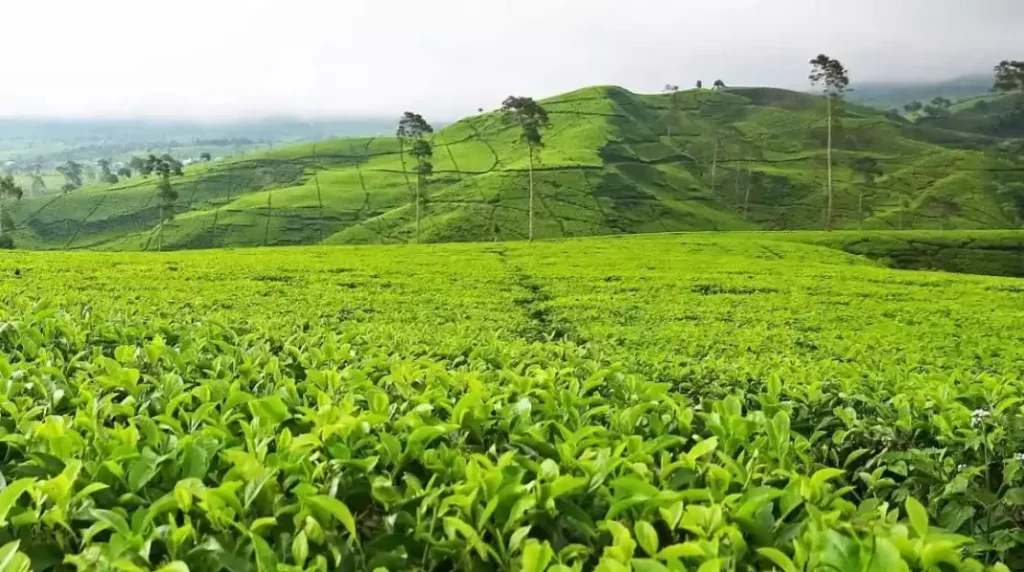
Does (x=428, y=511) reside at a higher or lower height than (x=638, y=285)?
higher

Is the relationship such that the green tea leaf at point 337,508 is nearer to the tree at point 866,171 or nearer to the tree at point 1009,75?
the tree at point 1009,75

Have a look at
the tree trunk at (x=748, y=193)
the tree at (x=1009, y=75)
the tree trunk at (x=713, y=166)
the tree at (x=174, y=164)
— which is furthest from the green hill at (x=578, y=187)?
the tree at (x=1009, y=75)

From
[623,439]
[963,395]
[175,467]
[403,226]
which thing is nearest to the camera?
[175,467]

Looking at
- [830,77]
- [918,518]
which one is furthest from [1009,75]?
[918,518]

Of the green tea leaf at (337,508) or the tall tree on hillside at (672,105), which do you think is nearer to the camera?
the green tea leaf at (337,508)

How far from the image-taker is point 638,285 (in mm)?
22547

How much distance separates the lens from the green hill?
96.5m

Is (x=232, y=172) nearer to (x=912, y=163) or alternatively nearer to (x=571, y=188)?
(x=571, y=188)

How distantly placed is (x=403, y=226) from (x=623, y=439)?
90388 mm

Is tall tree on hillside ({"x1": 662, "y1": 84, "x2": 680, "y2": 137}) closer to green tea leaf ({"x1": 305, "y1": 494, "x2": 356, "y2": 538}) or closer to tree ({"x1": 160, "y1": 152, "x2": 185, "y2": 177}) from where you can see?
tree ({"x1": 160, "y1": 152, "x2": 185, "y2": 177})

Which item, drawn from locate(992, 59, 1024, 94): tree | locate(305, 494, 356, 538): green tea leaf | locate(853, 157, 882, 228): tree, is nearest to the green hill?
locate(853, 157, 882, 228): tree

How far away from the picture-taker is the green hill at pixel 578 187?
9650cm

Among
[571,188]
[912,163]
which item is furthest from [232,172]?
[912,163]

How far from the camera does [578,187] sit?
334 feet
